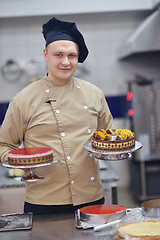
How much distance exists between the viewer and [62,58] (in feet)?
6.10

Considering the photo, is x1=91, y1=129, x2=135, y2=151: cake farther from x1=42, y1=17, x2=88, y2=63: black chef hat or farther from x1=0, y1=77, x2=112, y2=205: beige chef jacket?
x1=42, y1=17, x2=88, y2=63: black chef hat

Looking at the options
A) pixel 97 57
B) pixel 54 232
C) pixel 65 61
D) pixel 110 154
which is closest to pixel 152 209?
pixel 110 154

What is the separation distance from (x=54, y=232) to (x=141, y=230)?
36cm

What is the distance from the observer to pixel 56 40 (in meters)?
1.87

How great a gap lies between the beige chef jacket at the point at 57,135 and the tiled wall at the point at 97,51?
3.21 meters

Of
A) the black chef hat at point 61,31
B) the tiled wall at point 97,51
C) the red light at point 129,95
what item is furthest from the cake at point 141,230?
the tiled wall at point 97,51

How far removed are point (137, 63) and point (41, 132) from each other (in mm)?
3636

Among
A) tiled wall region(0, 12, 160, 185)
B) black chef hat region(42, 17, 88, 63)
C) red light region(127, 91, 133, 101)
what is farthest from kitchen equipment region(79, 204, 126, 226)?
tiled wall region(0, 12, 160, 185)

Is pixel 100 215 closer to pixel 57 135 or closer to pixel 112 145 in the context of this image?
pixel 112 145

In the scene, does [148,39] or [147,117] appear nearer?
[148,39]

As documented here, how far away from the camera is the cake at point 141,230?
1.40 m

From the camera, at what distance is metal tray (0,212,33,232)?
5.27ft

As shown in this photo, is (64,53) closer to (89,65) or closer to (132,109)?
(132,109)

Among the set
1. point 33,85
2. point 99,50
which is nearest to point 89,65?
point 99,50
